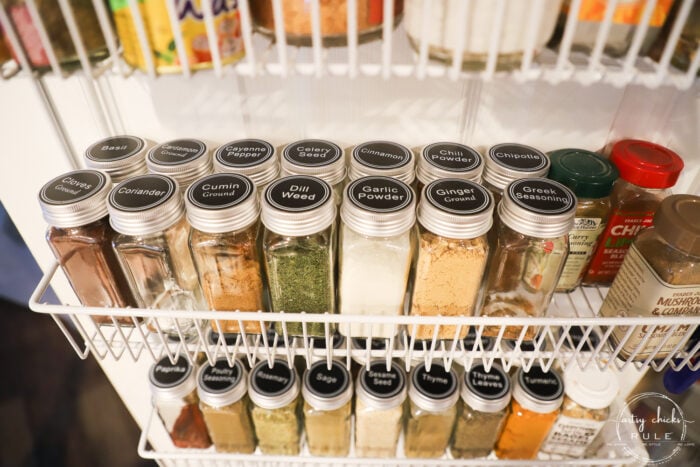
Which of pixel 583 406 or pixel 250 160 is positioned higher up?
pixel 250 160

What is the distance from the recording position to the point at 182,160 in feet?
2.64

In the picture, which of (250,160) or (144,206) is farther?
(250,160)

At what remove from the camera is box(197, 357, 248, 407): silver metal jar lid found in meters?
0.95

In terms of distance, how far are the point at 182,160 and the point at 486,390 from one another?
718 millimetres

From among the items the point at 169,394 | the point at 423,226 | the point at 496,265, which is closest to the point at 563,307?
the point at 496,265

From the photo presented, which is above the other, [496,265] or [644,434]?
[496,265]

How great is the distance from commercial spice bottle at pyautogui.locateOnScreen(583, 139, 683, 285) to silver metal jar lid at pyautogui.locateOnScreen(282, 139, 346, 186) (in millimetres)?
458

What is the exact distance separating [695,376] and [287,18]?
896mm

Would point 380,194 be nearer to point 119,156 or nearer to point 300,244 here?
point 300,244

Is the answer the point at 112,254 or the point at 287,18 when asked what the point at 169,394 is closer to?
the point at 112,254

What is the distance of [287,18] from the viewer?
0.55m

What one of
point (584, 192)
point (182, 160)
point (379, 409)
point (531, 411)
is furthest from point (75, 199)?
point (531, 411)

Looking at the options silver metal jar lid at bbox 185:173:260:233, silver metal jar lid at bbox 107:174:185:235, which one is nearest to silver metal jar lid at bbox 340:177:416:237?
silver metal jar lid at bbox 185:173:260:233

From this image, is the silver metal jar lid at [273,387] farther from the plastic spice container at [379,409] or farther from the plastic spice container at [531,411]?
the plastic spice container at [531,411]
